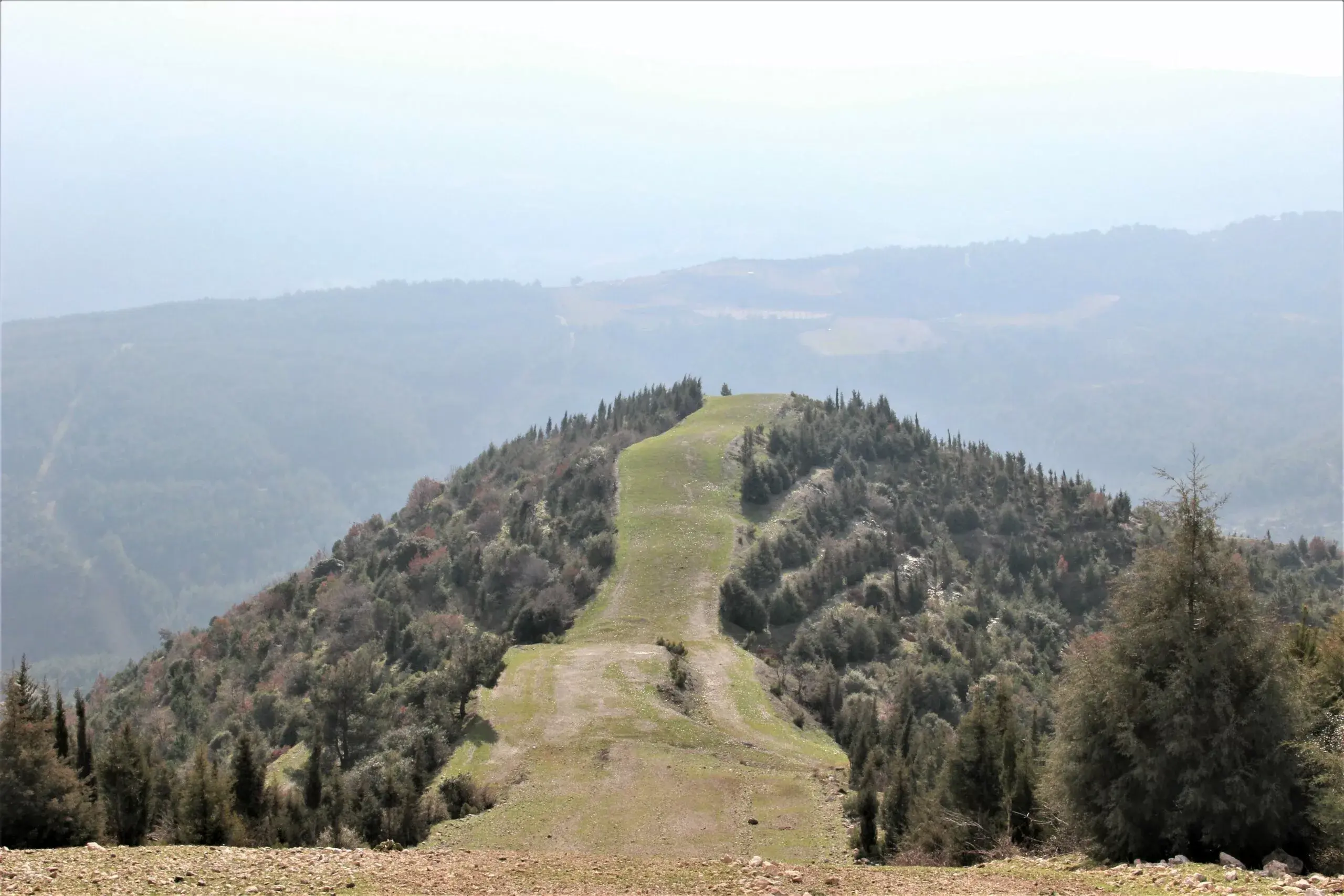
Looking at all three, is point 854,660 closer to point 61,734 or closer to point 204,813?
point 204,813

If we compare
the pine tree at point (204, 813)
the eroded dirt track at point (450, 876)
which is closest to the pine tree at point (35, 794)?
the pine tree at point (204, 813)

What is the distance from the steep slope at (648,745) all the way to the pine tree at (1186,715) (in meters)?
8.16

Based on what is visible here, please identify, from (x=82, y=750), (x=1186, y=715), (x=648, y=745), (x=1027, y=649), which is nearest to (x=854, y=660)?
(x=1027, y=649)

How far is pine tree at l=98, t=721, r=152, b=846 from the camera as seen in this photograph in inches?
945

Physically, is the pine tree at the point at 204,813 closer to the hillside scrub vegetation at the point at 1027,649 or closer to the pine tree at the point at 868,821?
the pine tree at the point at 868,821

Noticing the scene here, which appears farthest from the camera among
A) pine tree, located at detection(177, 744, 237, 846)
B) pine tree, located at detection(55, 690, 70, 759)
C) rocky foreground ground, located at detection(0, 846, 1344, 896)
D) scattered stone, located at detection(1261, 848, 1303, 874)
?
pine tree, located at detection(55, 690, 70, 759)

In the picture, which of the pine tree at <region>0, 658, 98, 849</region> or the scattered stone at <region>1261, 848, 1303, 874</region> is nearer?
the scattered stone at <region>1261, 848, 1303, 874</region>

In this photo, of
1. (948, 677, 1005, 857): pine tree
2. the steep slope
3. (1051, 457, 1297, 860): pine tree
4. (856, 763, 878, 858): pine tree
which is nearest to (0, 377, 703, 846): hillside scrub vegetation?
the steep slope

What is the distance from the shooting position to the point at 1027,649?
54938 millimetres

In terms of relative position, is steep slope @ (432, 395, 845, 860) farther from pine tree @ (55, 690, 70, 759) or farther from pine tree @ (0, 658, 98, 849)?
pine tree @ (55, 690, 70, 759)

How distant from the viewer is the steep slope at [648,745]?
79.8 feet

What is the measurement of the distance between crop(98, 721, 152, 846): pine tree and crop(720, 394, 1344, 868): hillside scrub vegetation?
53.8 feet

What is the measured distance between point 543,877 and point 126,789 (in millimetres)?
14073

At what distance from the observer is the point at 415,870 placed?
15.9m
